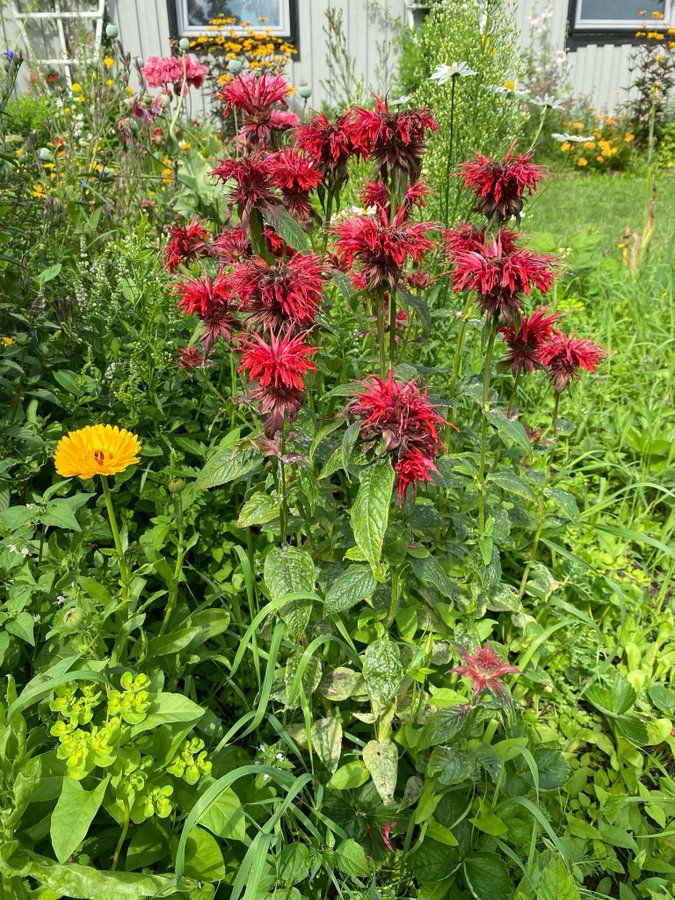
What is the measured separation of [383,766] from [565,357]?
3.10 feet

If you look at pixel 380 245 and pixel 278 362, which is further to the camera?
pixel 380 245

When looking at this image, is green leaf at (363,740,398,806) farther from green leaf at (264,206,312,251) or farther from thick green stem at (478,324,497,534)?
green leaf at (264,206,312,251)

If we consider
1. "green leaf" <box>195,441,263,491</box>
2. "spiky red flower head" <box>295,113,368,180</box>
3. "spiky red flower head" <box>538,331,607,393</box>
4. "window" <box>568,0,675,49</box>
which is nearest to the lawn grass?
"window" <box>568,0,675,49</box>

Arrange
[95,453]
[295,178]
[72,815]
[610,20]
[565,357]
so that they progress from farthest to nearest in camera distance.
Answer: [610,20] → [565,357] → [295,178] → [95,453] → [72,815]

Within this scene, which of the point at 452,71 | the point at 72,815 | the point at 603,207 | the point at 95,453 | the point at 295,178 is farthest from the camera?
the point at 603,207

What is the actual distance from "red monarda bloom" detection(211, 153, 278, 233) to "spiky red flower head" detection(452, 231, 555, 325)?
0.36 metres

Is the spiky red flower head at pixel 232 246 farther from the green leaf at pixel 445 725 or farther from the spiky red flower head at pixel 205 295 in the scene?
the green leaf at pixel 445 725

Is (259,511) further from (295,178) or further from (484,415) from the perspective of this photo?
(295,178)

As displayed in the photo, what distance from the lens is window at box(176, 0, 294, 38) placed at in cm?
693

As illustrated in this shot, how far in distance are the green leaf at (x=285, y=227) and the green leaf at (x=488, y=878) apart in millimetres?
1143

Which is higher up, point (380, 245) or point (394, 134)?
point (394, 134)

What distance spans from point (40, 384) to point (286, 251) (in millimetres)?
749

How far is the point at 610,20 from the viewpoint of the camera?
7.41 meters

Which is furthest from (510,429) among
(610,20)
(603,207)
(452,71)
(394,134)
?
(610,20)
